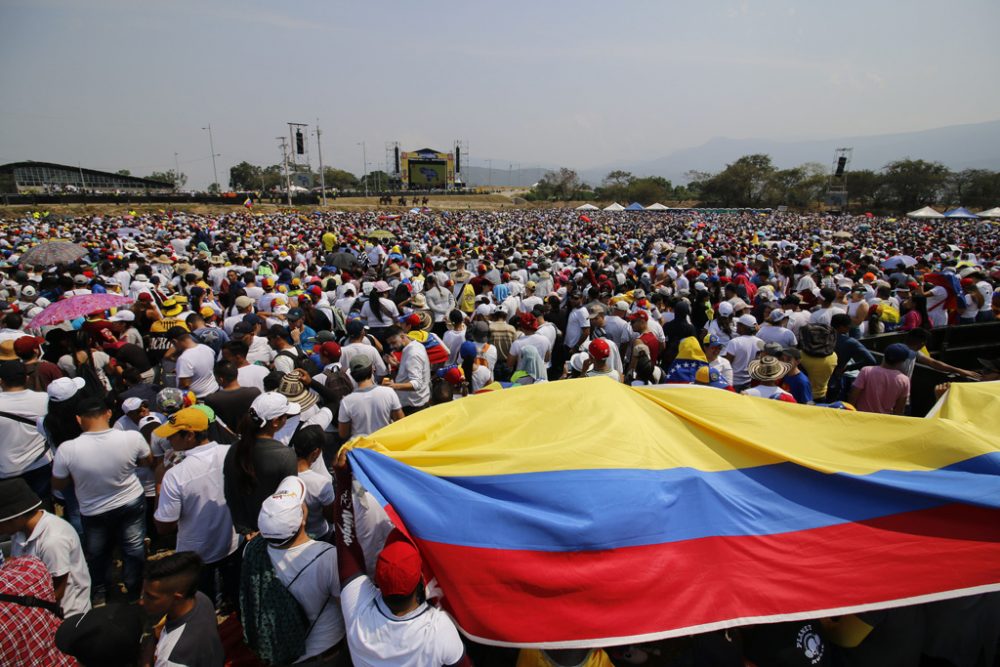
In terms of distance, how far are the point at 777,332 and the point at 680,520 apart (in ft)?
14.7

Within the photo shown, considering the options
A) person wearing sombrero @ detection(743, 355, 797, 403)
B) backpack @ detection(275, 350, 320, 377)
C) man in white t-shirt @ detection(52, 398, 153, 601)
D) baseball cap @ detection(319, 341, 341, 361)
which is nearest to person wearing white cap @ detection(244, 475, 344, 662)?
man in white t-shirt @ detection(52, 398, 153, 601)

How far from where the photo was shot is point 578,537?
7.85ft

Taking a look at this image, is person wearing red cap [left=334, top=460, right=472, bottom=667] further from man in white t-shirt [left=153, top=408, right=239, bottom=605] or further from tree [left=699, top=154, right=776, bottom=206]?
tree [left=699, top=154, right=776, bottom=206]

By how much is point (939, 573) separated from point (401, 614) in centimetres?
263

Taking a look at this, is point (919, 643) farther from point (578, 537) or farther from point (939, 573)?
point (578, 537)

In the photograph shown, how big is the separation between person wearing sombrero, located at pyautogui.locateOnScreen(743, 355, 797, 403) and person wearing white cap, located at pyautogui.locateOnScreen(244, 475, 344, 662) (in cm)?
355

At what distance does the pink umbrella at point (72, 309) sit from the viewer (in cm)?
582

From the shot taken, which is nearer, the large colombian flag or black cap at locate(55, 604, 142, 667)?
black cap at locate(55, 604, 142, 667)

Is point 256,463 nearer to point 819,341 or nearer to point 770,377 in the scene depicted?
point 770,377

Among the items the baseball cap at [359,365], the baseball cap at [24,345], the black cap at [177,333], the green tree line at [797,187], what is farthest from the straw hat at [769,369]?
the green tree line at [797,187]

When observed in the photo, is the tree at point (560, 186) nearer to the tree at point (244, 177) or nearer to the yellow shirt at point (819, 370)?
the tree at point (244, 177)

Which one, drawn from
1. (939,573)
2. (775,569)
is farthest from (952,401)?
(775,569)

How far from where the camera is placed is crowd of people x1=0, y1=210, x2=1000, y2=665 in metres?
2.30

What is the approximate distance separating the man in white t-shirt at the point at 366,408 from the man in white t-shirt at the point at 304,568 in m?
1.67
